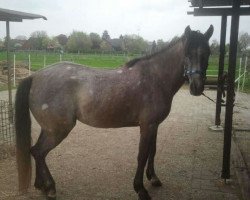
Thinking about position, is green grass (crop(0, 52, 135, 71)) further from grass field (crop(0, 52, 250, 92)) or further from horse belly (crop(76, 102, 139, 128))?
horse belly (crop(76, 102, 139, 128))

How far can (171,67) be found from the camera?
165 inches

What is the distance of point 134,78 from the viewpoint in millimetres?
4125

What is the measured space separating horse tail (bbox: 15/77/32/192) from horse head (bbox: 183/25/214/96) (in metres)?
2.18

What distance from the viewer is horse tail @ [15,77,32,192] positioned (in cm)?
414

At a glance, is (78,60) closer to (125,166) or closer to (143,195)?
(125,166)

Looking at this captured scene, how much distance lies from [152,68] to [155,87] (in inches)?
11.4

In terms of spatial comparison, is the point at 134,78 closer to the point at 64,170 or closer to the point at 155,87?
the point at 155,87

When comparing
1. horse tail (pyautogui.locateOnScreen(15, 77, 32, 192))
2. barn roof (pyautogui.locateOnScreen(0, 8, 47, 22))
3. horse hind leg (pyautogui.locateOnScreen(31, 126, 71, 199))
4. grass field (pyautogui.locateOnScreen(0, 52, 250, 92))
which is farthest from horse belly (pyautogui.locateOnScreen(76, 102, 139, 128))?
grass field (pyautogui.locateOnScreen(0, 52, 250, 92))

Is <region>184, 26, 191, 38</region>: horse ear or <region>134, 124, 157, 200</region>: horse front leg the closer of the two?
<region>184, 26, 191, 38</region>: horse ear

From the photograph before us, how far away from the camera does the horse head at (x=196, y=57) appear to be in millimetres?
3869

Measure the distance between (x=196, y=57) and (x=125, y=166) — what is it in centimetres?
243

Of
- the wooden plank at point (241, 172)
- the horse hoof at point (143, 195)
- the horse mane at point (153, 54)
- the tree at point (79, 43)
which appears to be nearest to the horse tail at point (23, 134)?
the horse mane at point (153, 54)

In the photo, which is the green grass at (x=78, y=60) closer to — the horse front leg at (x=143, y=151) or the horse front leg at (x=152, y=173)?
the horse front leg at (x=152, y=173)

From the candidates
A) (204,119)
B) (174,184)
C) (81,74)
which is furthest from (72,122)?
(204,119)
